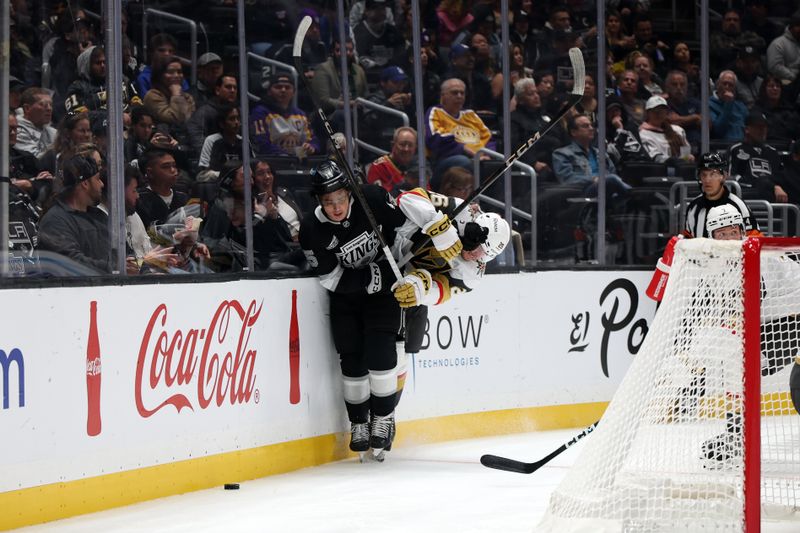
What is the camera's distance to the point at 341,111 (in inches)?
262

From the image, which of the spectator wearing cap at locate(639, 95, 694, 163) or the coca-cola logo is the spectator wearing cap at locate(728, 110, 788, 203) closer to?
the spectator wearing cap at locate(639, 95, 694, 163)

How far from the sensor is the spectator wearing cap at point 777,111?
914 centimetres

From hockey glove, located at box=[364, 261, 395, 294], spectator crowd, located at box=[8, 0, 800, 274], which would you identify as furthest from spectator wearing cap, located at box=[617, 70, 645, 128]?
hockey glove, located at box=[364, 261, 395, 294]

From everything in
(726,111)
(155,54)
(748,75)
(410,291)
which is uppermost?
(748,75)

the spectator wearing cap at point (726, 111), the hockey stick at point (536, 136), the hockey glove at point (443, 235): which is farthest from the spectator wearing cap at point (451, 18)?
the hockey glove at point (443, 235)

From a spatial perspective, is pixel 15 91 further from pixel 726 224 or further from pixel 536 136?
Result: pixel 726 224

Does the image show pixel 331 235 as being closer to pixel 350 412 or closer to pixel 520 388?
pixel 350 412

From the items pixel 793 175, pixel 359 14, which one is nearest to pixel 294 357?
pixel 359 14

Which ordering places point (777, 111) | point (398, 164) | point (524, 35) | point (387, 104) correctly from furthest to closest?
1. point (777, 111)
2. point (524, 35)
3. point (387, 104)
4. point (398, 164)

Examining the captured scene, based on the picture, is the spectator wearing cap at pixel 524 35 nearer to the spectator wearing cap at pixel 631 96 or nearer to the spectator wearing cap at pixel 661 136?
the spectator wearing cap at pixel 631 96

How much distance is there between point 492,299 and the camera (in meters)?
6.78

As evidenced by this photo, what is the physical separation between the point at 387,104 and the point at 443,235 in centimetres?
166

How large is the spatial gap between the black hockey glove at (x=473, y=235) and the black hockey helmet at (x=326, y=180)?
646mm

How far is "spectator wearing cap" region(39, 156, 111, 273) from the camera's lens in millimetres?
4613
